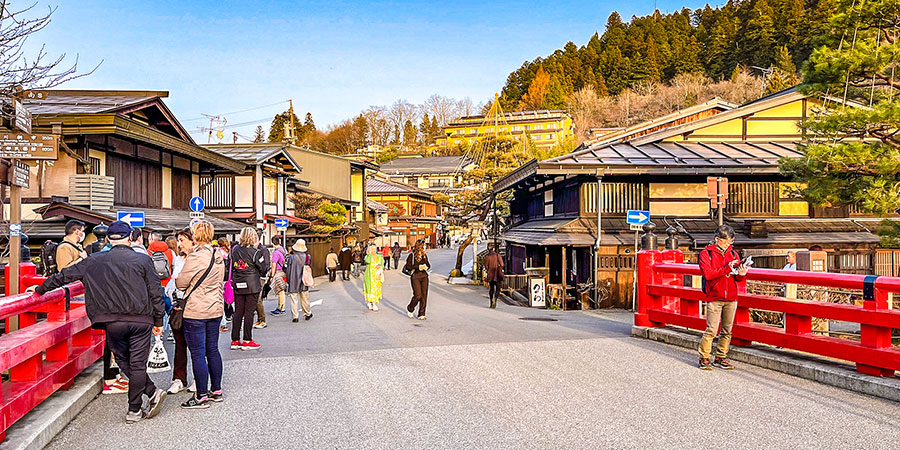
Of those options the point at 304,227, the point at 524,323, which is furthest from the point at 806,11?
the point at 524,323

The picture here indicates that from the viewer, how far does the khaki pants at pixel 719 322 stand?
752 centimetres

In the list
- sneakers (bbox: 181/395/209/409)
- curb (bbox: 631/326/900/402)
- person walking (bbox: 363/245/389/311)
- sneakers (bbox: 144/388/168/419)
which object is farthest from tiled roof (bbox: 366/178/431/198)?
sneakers (bbox: 144/388/168/419)

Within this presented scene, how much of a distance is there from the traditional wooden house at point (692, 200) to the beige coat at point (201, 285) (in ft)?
43.6

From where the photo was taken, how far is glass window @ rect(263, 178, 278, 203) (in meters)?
30.3

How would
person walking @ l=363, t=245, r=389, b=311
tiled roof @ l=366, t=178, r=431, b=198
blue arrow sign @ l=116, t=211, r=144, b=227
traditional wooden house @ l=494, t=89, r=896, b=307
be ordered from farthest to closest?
tiled roof @ l=366, t=178, r=431, b=198, traditional wooden house @ l=494, t=89, r=896, b=307, person walking @ l=363, t=245, r=389, b=311, blue arrow sign @ l=116, t=211, r=144, b=227

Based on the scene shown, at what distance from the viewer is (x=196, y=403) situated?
20.2 feet

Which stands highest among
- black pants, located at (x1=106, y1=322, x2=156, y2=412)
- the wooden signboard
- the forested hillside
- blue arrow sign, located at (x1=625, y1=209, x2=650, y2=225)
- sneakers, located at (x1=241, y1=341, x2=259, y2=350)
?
→ the forested hillside

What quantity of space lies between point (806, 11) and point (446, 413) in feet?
250

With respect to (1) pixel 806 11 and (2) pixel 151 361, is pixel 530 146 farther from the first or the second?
(2) pixel 151 361

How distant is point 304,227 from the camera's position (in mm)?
34438

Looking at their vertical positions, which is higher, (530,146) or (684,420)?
(530,146)

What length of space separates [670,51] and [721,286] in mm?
83597

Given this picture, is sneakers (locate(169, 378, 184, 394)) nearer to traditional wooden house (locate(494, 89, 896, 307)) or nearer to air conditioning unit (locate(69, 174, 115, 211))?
air conditioning unit (locate(69, 174, 115, 211))

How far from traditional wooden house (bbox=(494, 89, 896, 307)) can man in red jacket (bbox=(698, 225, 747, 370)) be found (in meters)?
10.6
